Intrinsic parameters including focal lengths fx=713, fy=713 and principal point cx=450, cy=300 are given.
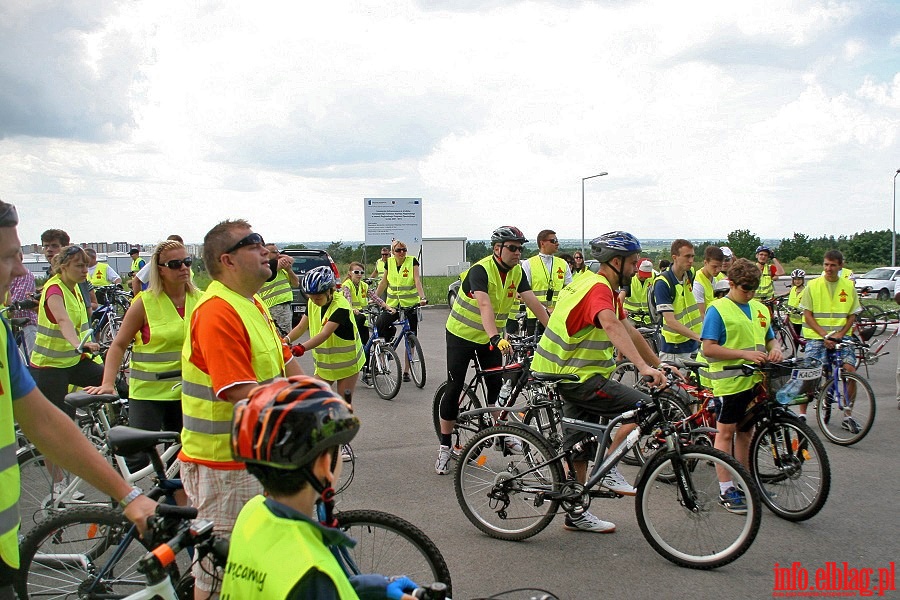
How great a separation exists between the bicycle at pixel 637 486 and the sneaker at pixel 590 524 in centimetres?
21

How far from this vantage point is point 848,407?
7.37 m

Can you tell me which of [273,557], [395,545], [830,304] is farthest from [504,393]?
[273,557]

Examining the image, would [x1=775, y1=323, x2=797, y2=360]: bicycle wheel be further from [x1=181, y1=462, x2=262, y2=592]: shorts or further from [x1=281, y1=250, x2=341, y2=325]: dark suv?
[x1=181, y1=462, x2=262, y2=592]: shorts

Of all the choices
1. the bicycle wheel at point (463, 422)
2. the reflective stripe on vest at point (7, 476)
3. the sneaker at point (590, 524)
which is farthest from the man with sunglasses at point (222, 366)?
the bicycle wheel at point (463, 422)

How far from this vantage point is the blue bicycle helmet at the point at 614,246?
16.4ft

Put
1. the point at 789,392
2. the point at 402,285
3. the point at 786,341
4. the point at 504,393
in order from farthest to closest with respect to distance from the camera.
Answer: the point at 786,341 < the point at 402,285 < the point at 504,393 < the point at 789,392

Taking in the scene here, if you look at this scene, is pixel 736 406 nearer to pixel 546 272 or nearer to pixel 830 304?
pixel 830 304

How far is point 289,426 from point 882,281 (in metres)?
33.7

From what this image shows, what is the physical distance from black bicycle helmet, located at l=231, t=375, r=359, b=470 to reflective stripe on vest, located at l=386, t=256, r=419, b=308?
34.0 feet

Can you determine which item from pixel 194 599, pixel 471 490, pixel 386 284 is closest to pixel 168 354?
pixel 194 599

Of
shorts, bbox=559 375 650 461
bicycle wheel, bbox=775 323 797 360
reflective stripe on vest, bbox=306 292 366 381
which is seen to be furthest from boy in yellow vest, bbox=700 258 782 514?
bicycle wheel, bbox=775 323 797 360

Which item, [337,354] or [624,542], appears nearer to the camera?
[624,542]

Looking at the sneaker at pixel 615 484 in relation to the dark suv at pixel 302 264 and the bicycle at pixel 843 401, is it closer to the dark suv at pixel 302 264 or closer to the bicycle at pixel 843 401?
the bicycle at pixel 843 401

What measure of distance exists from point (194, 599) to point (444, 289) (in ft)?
91.9
